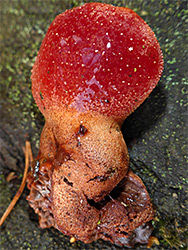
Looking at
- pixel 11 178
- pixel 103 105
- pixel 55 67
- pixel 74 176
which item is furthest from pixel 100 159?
pixel 11 178

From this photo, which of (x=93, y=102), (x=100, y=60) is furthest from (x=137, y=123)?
(x=100, y=60)

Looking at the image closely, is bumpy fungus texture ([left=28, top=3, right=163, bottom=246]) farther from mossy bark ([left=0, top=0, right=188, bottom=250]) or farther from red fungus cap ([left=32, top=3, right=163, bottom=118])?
mossy bark ([left=0, top=0, right=188, bottom=250])

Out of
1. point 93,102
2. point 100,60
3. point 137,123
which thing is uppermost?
point 100,60

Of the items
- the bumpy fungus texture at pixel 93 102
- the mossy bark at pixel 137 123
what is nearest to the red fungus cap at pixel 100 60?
the bumpy fungus texture at pixel 93 102

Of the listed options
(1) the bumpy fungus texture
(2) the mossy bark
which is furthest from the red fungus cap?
(2) the mossy bark

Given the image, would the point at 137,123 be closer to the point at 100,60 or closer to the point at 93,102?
the point at 93,102

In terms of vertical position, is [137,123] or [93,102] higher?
[93,102]

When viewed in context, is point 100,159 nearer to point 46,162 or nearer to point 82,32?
point 46,162
